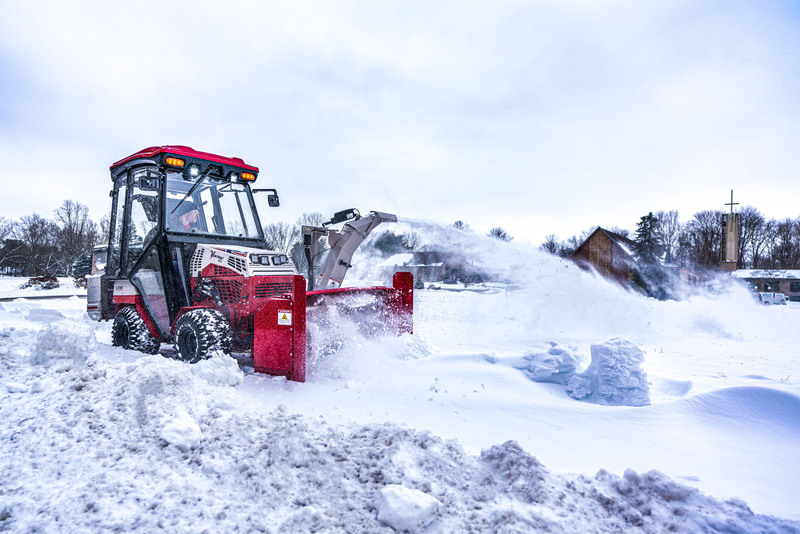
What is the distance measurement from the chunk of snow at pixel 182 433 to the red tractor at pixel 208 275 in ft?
5.52

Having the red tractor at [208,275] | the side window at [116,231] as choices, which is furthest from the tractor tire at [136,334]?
the side window at [116,231]

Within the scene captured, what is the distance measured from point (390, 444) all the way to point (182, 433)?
4.53ft

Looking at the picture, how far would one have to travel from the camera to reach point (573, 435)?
3.38 meters

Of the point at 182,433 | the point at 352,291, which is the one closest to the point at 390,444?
the point at 182,433

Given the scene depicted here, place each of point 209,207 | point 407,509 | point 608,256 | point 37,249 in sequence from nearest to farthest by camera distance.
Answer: point 407,509 < point 209,207 < point 608,256 < point 37,249

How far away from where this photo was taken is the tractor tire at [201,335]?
4.73 metres

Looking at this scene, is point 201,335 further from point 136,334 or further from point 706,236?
point 706,236

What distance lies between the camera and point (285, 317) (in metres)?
4.59

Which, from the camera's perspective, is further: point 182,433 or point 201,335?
point 201,335

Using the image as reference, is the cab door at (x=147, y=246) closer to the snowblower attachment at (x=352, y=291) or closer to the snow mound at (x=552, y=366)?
the snowblower attachment at (x=352, y=291)

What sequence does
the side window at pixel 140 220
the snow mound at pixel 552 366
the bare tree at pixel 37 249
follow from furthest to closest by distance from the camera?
1. the bare tree at pixel 37 249
2. the side window at pixel 140 220
3. the snow mound at pixel 552 366

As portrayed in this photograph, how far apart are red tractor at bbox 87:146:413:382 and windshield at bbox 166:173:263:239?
13 millimetres

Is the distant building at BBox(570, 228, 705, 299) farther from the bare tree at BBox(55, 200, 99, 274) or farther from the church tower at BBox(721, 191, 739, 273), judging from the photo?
the bare tree at BBox(55, 200, 99, 274)

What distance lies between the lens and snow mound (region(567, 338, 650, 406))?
4246 mm
